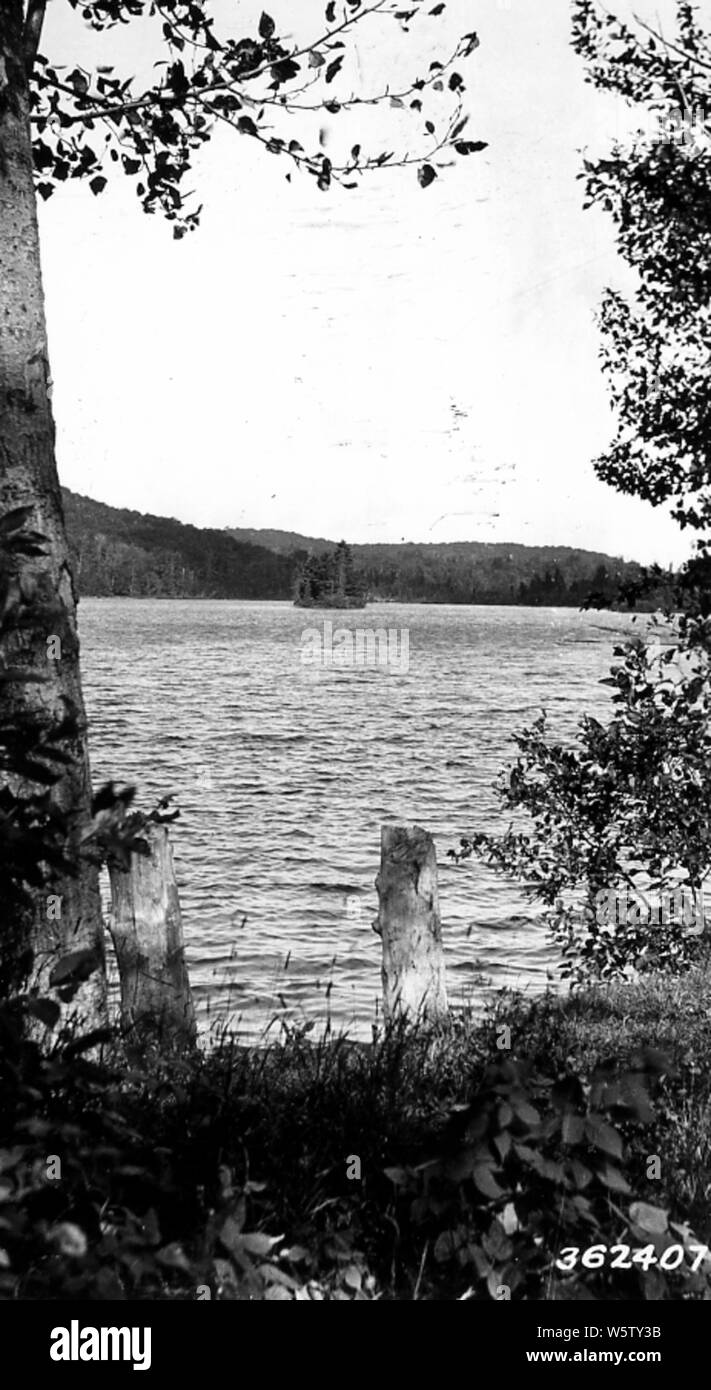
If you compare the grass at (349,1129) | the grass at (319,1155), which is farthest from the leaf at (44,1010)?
the grass at (349,1129)

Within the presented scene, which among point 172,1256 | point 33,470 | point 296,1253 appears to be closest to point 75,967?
point 172,1256

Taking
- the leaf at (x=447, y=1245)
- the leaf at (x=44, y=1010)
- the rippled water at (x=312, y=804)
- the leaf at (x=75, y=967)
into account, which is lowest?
the rippled water at (x=312, y=804)

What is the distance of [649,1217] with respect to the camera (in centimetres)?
304

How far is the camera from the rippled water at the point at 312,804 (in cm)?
1493

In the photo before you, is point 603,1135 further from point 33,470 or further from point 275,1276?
point 33,470

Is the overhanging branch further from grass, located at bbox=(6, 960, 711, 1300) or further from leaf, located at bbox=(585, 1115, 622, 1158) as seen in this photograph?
leaf, located at bbox=(585, 1115, 622, 1158)

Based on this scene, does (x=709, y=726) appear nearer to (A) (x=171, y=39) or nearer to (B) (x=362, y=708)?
(A) (x=171, y=39)

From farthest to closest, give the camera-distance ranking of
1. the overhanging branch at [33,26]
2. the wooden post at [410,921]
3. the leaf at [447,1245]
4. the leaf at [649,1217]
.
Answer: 1. the wooden post at [410,921]
2. the overhanging branch at [33,26]
3. the leaf at [447,1245]
4. the leaf at [649,1217]

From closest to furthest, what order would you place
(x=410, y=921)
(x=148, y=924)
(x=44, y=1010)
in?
(x=44, y=1010) → (x=148, y=924) → (x=410, y=921)

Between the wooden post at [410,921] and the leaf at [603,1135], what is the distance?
5166 mm

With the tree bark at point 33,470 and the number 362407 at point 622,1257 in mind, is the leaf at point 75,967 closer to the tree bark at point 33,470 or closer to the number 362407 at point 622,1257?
the number 362407 at point 622,1257

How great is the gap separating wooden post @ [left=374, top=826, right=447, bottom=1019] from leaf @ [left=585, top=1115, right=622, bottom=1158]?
5166 millimetres

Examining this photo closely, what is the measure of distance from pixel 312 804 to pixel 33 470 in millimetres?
25655

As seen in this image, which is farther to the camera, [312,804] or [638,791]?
[312,804]
